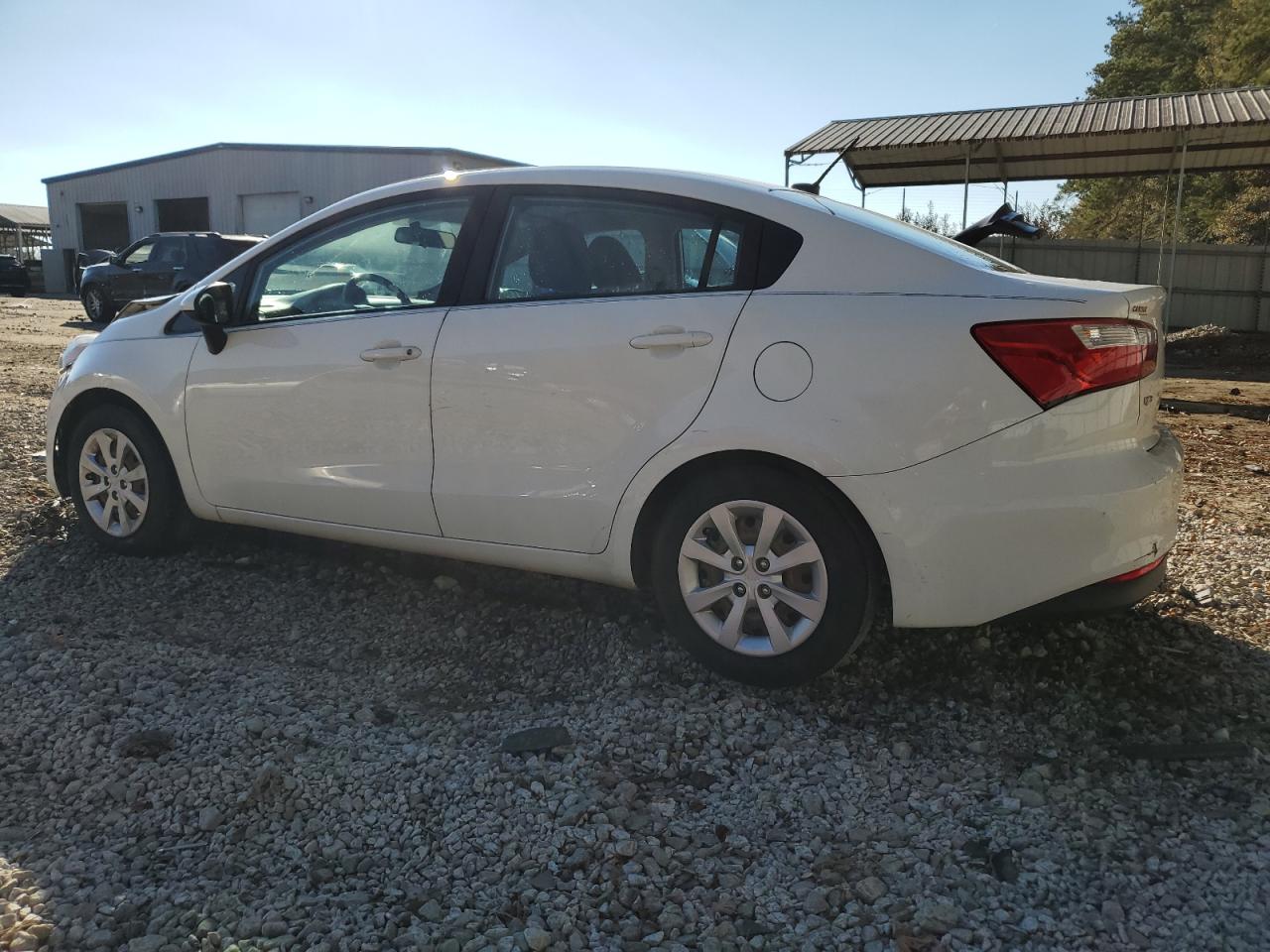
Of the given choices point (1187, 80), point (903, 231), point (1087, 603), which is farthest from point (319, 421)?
point (1187, 80)

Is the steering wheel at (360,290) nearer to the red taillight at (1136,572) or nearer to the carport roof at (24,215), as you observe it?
the red taillight at (1136,572)

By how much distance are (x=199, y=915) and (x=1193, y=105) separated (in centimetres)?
→ 1735

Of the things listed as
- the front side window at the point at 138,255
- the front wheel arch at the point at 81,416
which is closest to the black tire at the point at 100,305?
the front side window at the point at 138,255

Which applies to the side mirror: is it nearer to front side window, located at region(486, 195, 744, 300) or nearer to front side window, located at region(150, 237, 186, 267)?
front side window, located at region(486, 195, 744, 300)

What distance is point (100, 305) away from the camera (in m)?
20.6

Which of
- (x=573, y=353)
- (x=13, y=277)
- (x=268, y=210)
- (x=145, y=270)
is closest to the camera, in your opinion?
(x=573, y=353)

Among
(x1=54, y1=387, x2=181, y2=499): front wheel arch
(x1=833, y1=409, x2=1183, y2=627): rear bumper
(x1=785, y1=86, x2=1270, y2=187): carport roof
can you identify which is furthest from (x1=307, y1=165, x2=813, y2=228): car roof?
(x1=785, y1=86, x2=1270, y2=187): carport roof

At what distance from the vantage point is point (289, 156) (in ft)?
102

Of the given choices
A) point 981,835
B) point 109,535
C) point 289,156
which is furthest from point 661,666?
point 289,156

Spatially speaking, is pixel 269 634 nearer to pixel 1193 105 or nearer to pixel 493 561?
pixel 493 561

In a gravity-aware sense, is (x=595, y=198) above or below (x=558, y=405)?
above

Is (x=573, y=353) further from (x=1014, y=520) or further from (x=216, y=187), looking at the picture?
(x=216, y=187)

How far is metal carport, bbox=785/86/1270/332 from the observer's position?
14.9m

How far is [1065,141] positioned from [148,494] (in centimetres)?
1602
